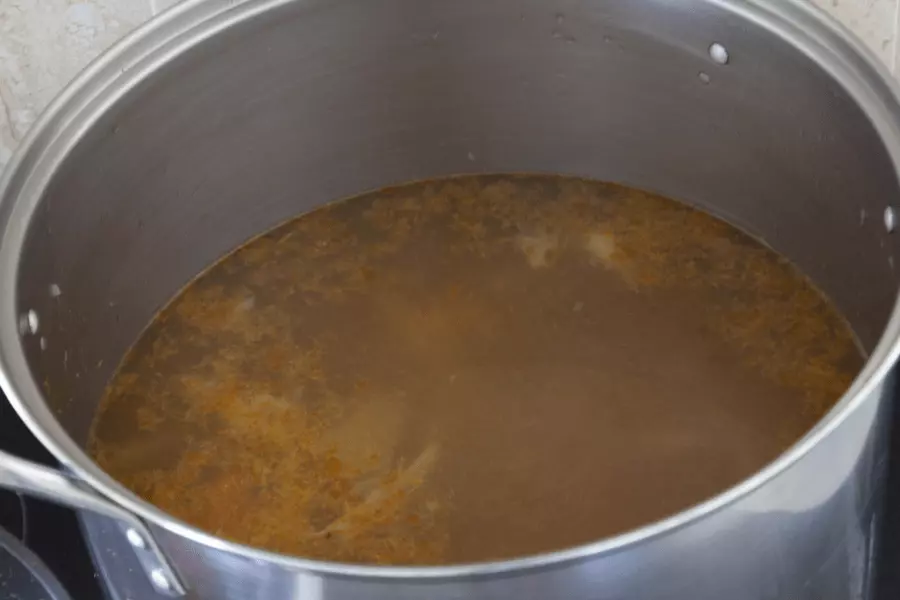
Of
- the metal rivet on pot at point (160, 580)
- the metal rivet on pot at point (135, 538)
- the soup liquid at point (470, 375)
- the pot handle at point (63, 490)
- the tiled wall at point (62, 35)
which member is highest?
the tiled wall at point (62, 35)

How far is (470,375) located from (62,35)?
0.48m

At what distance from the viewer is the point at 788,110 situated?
37.1 inches

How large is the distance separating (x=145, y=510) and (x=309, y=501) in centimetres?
31

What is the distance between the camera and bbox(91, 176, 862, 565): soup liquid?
89 cm

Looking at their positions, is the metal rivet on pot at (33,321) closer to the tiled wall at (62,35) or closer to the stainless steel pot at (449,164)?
the stainless steel pot at (449,164)

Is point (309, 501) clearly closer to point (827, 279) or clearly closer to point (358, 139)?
point (358, 139)

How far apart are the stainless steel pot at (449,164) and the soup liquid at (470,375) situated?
3 cm

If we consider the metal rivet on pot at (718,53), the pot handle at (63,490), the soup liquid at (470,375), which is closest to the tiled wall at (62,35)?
the metal rivet on pot at (718,53)

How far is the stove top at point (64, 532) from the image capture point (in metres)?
0.88

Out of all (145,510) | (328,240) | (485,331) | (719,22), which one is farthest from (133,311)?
(719,22)

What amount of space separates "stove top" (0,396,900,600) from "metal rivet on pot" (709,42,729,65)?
323 millimetres

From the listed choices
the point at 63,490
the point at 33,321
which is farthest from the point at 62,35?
the point at 63,490

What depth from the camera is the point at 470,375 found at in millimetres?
1000

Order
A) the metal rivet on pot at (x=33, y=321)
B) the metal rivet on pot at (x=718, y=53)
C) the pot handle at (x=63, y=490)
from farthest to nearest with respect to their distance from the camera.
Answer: the metal rivet on pot at (x=718, y=53) < the metal rivet on pot at (x=33, y=321) < the pot handle at (x=63, y=490)
